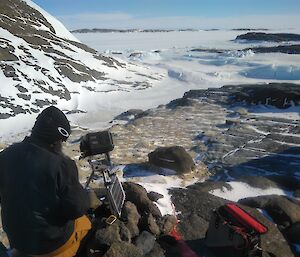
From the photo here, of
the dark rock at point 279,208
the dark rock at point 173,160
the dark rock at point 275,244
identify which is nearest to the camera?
the dark rock at point 275,244

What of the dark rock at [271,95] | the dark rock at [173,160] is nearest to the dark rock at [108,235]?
the dark rock at [173,160]

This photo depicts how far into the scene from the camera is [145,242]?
4094mm

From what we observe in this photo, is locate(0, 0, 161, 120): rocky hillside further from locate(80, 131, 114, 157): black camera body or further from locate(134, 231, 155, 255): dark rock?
locate(80, 131, 114, 157): black camera body

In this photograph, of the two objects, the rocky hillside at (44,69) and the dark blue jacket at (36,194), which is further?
the rocky hillside at (44,69)

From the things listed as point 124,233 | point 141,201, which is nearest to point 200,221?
point 141,201

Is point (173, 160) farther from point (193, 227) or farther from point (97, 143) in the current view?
point (97, 143)

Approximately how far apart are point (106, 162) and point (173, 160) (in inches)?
194

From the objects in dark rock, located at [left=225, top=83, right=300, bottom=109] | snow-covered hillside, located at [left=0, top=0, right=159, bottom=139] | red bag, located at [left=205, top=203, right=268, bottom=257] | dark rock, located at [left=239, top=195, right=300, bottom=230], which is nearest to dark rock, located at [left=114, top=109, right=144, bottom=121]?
snow-covered hillside, located at [left=0, top=0, right=159, bottom=139]

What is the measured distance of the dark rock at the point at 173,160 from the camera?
29.0 ft

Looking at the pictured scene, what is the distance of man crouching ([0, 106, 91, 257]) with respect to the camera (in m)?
2.70

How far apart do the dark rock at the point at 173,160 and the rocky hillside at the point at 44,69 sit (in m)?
8.92

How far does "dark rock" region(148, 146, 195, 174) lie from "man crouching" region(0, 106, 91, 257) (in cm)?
601

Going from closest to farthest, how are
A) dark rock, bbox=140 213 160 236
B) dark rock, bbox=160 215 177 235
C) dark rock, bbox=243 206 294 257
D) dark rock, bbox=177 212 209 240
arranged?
dark rock, bbox=140 213 160 236 → dark rock, bbox=160 215 177 235 → dark rock, bbox=243 206 294 257 → dark rock, bbox=177 212 209 240

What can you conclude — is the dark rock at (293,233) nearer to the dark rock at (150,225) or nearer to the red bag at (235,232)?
the red bag at (235,232)
